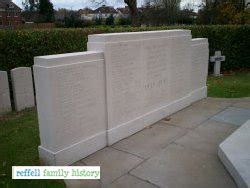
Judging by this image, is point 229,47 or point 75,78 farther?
point 229,47

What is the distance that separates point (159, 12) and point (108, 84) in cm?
3822

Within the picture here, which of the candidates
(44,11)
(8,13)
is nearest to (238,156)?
(44,11)

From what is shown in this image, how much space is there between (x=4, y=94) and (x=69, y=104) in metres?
3.47

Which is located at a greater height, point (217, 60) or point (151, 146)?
point (217, 60)

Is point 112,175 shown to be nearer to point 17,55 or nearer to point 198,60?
point 198,60

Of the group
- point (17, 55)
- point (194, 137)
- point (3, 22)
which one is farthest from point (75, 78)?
point (3, 22)

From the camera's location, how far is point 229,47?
1399cm

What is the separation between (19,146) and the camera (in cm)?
537

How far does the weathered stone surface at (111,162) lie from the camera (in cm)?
437

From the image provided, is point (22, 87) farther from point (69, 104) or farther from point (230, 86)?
point (230, 86)

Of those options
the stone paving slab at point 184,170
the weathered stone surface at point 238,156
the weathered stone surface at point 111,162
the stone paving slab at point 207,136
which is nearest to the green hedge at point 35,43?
the weathered stone surface at point 111,162

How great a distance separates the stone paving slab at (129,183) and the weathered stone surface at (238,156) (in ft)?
3.90

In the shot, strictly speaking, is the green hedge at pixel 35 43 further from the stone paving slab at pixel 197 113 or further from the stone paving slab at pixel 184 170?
the stone paving slab at pixel 184 170

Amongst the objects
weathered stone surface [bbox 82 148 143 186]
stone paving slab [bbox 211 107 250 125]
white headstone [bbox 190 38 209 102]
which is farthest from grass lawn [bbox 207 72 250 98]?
weathered stone surface [bbox 82 148 143 186]
